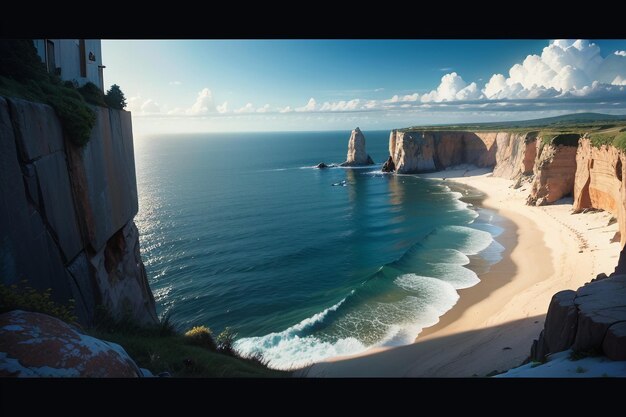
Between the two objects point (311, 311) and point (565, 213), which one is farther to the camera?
point (565, 213)

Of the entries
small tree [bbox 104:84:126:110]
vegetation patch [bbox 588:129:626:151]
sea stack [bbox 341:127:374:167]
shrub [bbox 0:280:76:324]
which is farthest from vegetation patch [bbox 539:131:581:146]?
sea stack [bbox 341:127:374:167]

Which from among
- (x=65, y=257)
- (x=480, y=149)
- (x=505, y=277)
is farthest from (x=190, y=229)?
(x=480, y=149)

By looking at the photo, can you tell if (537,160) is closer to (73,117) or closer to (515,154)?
(515,154)


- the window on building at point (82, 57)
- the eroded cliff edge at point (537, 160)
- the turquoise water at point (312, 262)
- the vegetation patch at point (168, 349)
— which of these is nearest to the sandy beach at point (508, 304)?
the turquoise water at point (312, 262)
